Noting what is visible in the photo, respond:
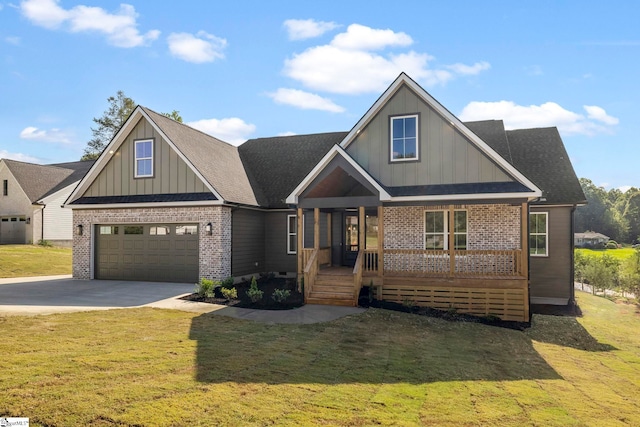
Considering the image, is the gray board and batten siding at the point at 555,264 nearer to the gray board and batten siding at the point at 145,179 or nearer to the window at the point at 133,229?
the gray board and batten siding at the point at 145,179

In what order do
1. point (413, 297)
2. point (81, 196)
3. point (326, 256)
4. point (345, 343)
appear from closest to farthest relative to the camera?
1. point (345, 343)
2. point (413, 297)
3. point (326, 256)
4. point (81, 196)

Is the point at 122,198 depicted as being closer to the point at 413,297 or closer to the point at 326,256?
the point at 326,256

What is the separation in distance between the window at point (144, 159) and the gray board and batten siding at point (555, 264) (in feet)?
51.3

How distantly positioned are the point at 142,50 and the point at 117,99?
4263 centimetres

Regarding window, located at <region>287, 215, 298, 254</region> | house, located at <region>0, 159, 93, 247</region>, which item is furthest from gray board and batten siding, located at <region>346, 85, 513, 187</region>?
house, located at <region>0, 159, 93, 247</region>

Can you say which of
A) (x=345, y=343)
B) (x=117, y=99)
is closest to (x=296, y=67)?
(x=345, y=343)

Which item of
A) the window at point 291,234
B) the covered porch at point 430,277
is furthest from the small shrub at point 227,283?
the window at point 291,234

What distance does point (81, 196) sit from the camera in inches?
754

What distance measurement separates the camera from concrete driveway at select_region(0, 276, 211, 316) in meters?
12.1

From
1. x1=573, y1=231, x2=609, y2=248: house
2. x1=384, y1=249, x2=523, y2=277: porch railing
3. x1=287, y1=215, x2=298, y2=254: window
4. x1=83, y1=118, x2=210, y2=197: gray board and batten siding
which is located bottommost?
x1=573, y1=231, x2=609, y2=248: house

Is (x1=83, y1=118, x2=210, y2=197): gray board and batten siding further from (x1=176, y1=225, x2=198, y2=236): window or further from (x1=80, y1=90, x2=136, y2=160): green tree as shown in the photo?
(x1=80, y1=90, x2=136, y2=160): green tree

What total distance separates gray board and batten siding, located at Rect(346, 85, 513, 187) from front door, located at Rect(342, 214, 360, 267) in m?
2.93

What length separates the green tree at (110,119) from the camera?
2071 inches

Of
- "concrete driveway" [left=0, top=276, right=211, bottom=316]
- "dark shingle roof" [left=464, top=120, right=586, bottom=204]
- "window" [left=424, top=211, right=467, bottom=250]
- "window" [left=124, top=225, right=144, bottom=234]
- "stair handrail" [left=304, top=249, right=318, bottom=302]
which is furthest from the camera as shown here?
"window" [left=124, top=225, right=144, bottom=234]
